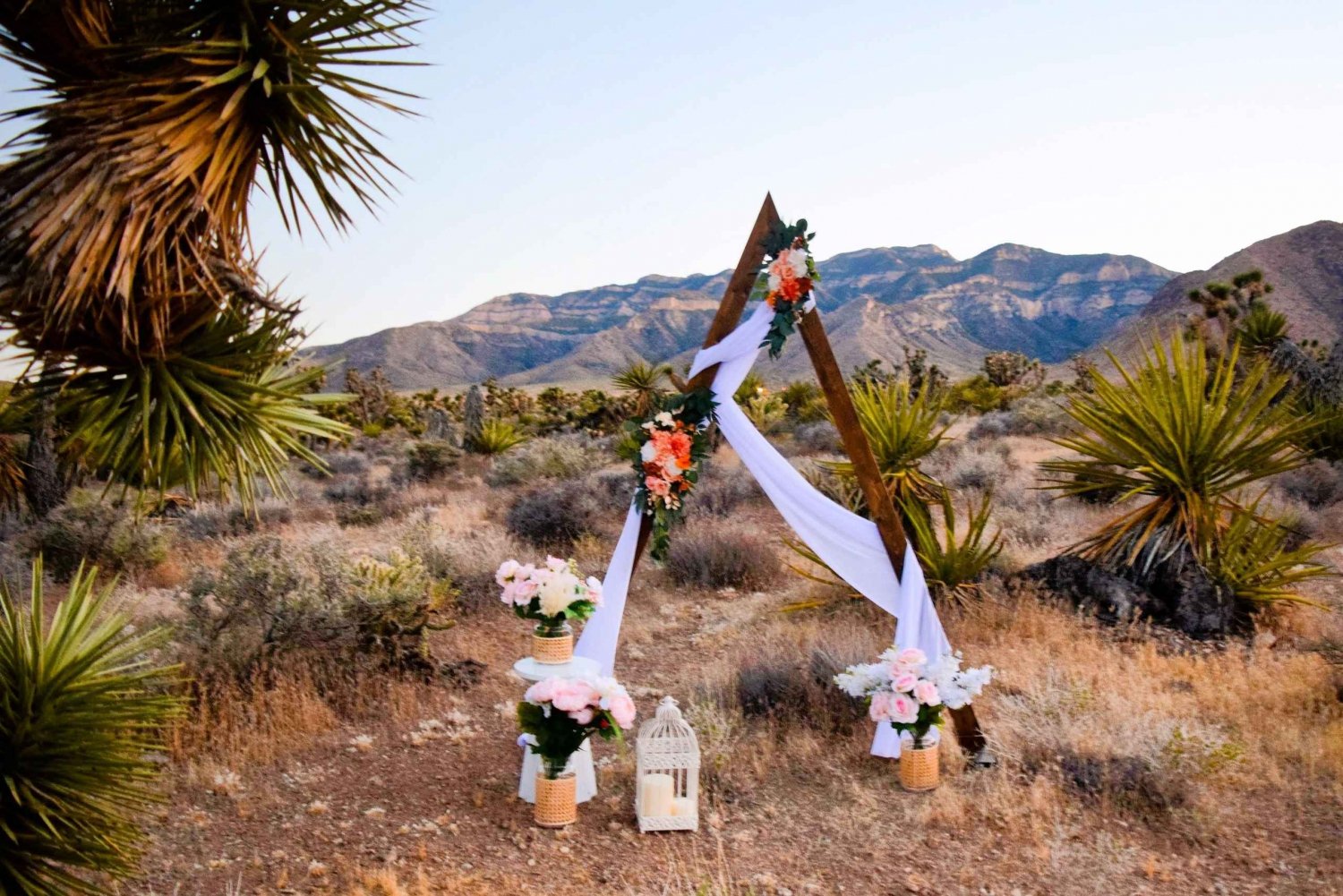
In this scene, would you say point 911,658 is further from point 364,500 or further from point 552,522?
point 364,500

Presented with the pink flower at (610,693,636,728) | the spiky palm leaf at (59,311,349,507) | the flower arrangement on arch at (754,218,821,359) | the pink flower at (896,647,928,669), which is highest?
the flower arrangement on arch at (754,218,821,359)

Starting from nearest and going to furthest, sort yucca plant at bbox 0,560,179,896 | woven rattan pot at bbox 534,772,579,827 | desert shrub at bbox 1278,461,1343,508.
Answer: yucca plant at bbox 0,560,179,896, woven rattan pot at bbox 534,772,579,827, desert shrub at bbox 1278,461,1343,508

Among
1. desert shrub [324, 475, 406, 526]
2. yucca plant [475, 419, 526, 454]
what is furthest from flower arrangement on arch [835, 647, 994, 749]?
yucca plant [475, 419, 526, 454]

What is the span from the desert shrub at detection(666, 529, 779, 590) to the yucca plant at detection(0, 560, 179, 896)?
291 inches

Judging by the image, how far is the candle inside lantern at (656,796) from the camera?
207 inches

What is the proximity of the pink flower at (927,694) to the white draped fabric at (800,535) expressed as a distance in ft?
1.48

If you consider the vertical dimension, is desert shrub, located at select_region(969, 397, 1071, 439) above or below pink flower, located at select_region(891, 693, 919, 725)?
above

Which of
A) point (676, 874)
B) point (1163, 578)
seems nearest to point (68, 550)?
Answer: point (676, 874)

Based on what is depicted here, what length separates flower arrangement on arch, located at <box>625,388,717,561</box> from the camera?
653 centimetres

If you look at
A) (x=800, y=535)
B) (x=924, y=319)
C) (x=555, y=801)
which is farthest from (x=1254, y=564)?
(x=924, y=319)

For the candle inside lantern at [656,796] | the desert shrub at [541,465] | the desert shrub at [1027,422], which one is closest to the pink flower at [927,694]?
the candle inside lantern at [656,796]

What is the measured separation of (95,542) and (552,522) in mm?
5090

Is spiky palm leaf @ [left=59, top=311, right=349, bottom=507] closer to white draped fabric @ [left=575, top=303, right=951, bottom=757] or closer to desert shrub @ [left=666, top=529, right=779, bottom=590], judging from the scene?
white draped fabric @ [left=575, top=303, right=951, bottom=757]

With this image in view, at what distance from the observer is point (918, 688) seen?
5.72 meters
